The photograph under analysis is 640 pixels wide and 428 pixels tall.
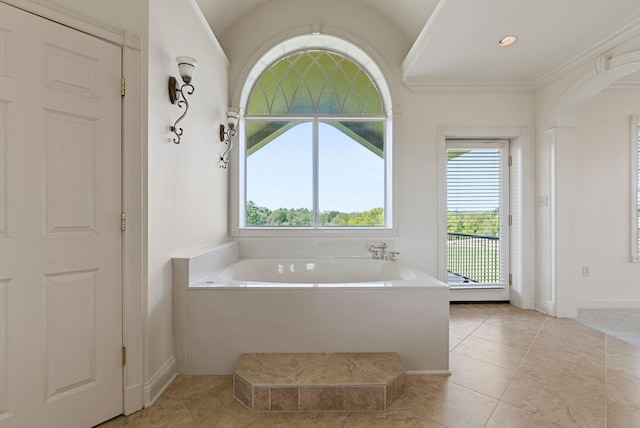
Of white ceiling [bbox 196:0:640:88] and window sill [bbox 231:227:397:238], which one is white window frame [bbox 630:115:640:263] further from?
window sill [bbox 231:227:397:238]

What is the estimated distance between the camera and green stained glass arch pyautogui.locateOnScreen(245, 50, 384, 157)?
139 inches

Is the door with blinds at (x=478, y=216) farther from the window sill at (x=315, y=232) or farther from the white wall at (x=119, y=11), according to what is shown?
the white wall at (x=119, y=11)

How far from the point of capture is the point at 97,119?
1512 mm

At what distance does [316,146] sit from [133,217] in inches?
89.1

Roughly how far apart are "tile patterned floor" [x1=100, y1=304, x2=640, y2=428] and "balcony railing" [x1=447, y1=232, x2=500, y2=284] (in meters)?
1.05

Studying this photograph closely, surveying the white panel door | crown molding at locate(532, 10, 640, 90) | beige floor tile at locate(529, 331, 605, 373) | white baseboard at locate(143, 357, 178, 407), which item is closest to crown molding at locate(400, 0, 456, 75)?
crown molding at locate(532, 10, 640, 90)

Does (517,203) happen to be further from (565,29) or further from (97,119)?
(97,119)

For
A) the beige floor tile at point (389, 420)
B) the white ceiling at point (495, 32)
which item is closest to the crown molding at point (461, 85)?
the white ceiling at point (495, 32)

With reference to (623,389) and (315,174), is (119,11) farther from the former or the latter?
(623,389)

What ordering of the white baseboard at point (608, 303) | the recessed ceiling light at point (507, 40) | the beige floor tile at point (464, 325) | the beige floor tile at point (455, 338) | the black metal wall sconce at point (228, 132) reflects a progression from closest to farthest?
the beige floor tile at point (455, 338) → the recessed ceiling light at point (507, 40) → the beige floor tile at point (464, 325) → the black metal wall sconce at point (228, 132) → the white baseboard at point (608, 303)

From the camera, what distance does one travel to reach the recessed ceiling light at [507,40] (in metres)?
2.55

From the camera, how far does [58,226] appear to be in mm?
1410

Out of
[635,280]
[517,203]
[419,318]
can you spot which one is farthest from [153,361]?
[635,280]

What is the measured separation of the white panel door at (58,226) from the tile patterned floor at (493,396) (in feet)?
1.21
